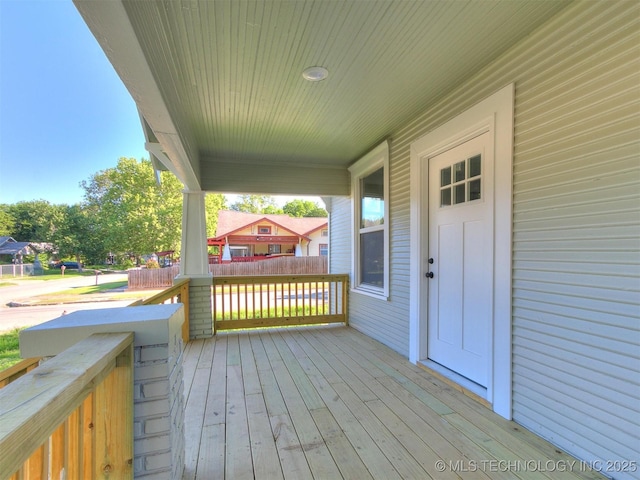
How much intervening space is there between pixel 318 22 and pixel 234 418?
275 centimetres

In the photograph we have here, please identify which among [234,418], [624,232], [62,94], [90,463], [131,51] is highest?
[62,94]

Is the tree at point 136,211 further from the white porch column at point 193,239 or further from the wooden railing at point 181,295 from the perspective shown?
the wooden railing at point 181,295

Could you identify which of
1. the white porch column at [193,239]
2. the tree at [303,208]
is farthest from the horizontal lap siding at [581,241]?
the tree at [303,208]

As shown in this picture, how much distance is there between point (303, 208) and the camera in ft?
114

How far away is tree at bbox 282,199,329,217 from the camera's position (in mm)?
34719

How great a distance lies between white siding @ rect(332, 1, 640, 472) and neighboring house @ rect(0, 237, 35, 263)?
395 inches

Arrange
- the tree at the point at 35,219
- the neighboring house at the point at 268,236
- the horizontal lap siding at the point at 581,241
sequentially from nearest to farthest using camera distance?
the horizontal lap siding at the point at 581,241, the tree at the point at 35,219, the neighboring house at the point at 268,236

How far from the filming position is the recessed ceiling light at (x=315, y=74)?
7.59ft

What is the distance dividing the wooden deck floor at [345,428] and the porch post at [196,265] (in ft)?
3.42

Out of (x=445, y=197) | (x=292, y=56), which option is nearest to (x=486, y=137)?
(x=445, y=197)

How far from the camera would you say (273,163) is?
15.7 feet

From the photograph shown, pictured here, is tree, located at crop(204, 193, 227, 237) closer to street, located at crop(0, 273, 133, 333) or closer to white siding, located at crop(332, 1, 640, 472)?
street, located at crop(0, 273, 133, 333)

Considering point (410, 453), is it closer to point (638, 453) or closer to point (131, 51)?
point (638, 453)

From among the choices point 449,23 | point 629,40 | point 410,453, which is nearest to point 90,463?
point 410,453
